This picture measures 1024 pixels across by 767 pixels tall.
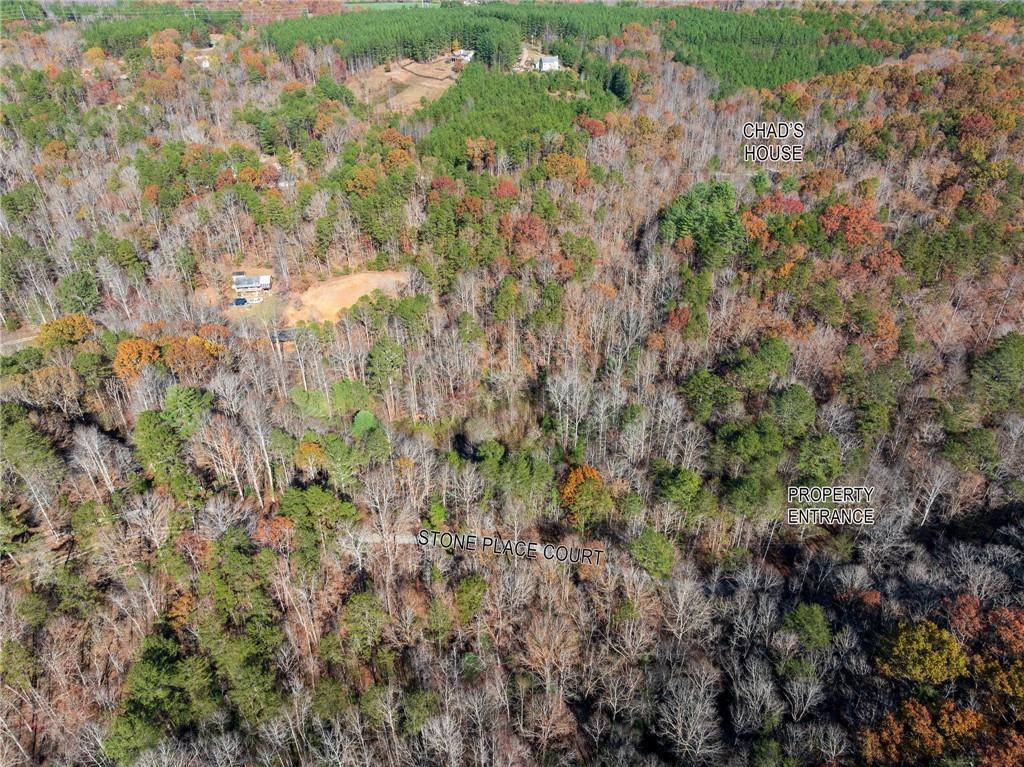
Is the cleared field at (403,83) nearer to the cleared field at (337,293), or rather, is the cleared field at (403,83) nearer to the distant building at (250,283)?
the cleared field at (337,293)

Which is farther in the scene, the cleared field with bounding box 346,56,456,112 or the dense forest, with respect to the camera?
the cleared field with bounding box 346,56,456,112

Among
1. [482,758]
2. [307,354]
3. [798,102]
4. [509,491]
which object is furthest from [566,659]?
[798,102]

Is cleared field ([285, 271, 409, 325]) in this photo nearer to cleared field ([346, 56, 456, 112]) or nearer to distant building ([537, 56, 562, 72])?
cleared field ([346, 56, 456, 112])

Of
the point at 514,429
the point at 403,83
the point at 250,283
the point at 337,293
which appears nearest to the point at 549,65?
the point at 403,83

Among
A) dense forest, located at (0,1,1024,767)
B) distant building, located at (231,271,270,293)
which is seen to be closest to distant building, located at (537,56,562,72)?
dense forest, located at (0,1,1024,767)

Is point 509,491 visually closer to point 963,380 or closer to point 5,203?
point 963,380

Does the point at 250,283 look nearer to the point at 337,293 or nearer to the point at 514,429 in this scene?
the point at 337,293

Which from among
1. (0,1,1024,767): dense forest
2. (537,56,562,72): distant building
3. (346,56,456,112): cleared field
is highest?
(537,56,562,72): distant building
